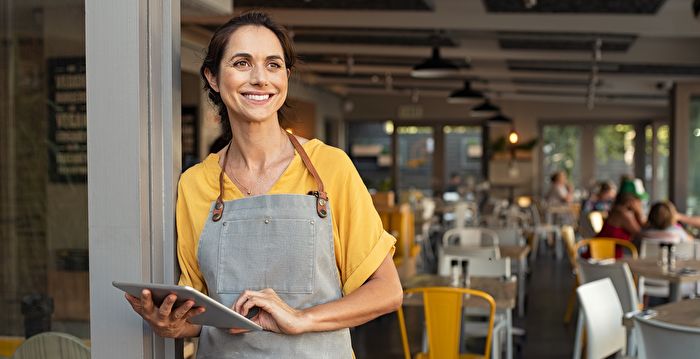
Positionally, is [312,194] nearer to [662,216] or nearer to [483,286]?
[483,286]

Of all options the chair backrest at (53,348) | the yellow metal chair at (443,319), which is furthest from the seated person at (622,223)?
the chair backrest at (53,348)

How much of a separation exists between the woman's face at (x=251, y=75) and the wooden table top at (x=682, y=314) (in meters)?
2.64

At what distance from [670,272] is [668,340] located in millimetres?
3109

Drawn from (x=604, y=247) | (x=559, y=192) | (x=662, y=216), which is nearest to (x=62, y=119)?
(x=604, y=247)

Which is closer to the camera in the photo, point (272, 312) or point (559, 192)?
point (272, 312)

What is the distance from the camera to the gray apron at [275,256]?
184cm

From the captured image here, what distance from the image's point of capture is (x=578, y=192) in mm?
20438

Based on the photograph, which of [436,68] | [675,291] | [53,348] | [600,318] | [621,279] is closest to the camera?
[53,348]

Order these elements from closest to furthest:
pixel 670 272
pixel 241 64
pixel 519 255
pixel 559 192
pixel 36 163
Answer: pixel 241 64 < pixel 36 163 < pixel 670 272 < pixel 519 255 < pixel 559 192

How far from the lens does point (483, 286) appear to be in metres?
5.57

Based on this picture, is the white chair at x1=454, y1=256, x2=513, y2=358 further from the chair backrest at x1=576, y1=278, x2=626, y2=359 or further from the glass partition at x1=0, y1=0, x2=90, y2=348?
the glass partition at x1=0, y1=0, x2=90, y2=348

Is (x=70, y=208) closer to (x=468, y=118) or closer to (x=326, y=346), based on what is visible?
(x=326, y=346)

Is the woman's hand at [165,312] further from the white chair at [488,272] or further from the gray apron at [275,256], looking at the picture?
the white chair at [488,272]

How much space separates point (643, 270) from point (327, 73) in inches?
432
